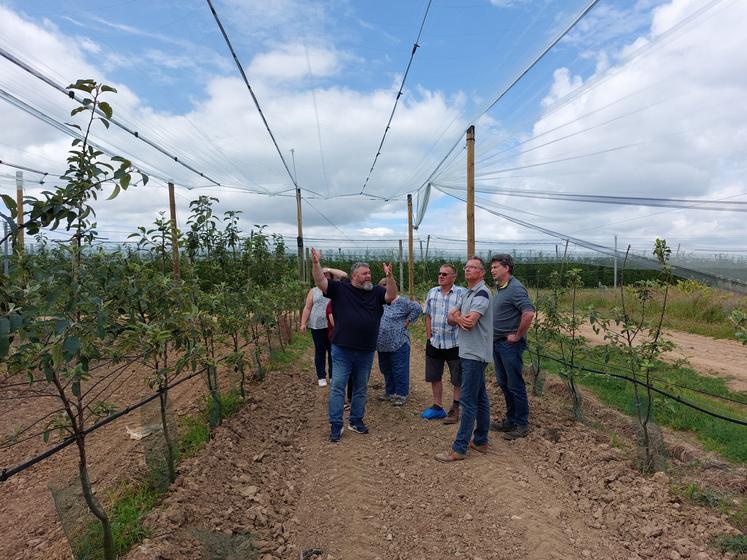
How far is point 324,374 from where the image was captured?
650cm

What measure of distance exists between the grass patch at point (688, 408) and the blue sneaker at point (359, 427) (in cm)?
218

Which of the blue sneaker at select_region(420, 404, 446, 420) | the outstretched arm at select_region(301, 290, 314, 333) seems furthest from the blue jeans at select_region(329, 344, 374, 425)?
the outstretched arm at select_region(301, 290, 314, 333)

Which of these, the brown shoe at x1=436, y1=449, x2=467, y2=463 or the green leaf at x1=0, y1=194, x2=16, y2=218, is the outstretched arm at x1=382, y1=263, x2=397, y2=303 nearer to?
the brown shoe at x1=436, y1=449, x2=467, y2=463

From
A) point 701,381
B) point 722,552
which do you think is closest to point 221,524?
point 722,552

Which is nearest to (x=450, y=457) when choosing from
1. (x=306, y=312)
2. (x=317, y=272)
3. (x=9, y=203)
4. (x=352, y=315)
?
(x=352, y=315)

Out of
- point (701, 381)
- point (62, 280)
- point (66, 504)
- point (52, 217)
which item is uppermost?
point (52, 217)

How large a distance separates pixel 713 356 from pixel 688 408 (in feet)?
15.5

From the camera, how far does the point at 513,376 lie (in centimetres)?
447

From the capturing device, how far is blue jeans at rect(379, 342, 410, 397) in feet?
18.6

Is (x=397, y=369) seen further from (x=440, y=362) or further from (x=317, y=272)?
(x=317, y=272)

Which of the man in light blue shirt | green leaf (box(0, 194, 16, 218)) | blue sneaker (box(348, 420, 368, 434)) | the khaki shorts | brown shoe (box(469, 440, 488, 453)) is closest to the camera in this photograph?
green leaf (box(0, 194, 16, 218))

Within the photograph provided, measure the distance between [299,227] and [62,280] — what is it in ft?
35.6

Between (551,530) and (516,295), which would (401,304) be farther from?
(551,530)

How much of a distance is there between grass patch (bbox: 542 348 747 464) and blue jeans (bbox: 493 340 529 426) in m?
0.78
